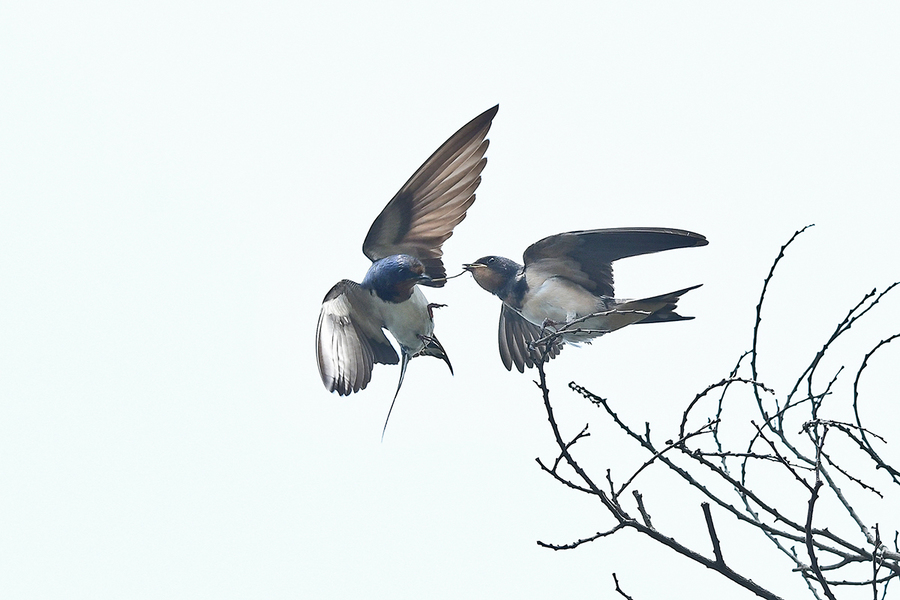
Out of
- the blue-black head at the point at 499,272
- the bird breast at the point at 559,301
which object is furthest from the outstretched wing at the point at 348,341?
the bird breast at the point at 559,301

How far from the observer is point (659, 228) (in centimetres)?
333

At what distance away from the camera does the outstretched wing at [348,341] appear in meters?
3.99

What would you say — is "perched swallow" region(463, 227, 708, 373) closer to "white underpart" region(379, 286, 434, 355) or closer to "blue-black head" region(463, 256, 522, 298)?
"blue-black head" region(463, 256, 522, 298)

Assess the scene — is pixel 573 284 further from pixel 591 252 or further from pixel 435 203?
pixel 435 203

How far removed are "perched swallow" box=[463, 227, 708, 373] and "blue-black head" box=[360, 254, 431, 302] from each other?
1.23 feet

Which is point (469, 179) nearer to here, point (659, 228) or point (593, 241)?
point (593, 241)

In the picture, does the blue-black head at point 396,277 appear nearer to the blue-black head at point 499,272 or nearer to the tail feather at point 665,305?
the blue-black head at point 499,272

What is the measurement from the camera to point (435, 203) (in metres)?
3.85

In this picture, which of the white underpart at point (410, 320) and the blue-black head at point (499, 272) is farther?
the blue-black head at point (499, 272)

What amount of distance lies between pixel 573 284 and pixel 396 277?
735mm

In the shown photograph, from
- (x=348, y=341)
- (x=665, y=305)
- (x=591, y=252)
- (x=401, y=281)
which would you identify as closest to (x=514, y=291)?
(x=591, y=252)

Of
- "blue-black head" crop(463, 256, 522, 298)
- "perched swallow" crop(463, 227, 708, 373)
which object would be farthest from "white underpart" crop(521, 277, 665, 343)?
"blue-black head" crop(463, 256, 522, 298)

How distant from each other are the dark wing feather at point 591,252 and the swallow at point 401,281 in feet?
1.23

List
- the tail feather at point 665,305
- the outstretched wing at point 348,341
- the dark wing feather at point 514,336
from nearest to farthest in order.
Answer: the tail feather at point 665,305 → the outstretched wing at point 348,341 → the dark wing feather at point 514,336
